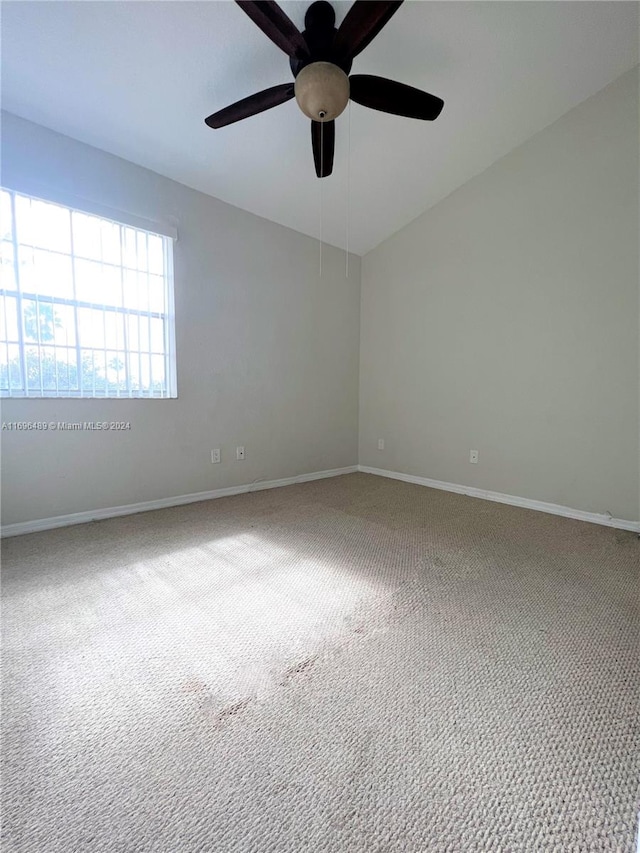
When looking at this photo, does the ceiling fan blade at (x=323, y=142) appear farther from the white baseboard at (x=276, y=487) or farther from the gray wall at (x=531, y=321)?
the white baseboard at (x=276, y=487)

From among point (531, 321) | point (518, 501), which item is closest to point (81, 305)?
point (531, 321)

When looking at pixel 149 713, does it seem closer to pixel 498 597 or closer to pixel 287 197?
pixel 498 597

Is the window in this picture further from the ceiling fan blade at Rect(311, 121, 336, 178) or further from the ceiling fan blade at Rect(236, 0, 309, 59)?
the ceiling fan blade at Rect(236, 0, 309, 59)

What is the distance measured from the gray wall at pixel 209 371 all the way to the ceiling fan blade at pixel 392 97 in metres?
1.61

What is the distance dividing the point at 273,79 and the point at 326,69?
0.81m

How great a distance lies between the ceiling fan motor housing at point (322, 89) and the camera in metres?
1.50

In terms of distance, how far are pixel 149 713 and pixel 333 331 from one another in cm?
339

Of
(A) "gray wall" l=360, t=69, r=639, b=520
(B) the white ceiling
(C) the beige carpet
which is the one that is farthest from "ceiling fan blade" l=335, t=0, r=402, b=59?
(C) the beige carpet

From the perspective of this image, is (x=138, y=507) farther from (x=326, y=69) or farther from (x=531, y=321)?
(x=531, y=321)

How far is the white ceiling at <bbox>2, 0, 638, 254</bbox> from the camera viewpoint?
1770 millimetres

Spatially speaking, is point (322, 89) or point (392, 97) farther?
point (392, 97)

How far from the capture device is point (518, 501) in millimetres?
3002

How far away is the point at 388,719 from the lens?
1.01 meters

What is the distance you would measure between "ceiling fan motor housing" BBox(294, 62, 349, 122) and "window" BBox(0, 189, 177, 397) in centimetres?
160
